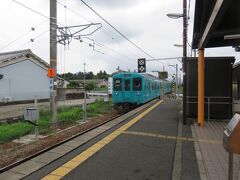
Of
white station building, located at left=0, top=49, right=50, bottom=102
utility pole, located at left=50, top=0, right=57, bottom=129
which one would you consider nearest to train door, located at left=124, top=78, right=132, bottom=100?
utility pole, located at left=50, top=0, right=57, bottom=129

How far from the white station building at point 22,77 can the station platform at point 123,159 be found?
22.0 metres

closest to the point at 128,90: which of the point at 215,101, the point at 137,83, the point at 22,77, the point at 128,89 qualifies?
the point at 128,89

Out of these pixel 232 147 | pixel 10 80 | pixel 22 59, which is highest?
pixel 22 59

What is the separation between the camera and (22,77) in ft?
104

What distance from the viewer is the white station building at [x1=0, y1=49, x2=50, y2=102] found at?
95.4ft

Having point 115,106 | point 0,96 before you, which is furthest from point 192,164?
point 0,96

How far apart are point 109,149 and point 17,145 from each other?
3199 millimetres

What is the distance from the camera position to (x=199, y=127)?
437 inches

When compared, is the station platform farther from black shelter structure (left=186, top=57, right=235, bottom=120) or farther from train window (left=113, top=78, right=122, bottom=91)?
train window (left=113, top=78, right=122, bottom=91)

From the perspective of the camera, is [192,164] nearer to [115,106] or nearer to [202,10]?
[202,10]

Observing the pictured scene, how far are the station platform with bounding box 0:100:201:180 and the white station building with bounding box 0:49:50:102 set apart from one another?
22.0m

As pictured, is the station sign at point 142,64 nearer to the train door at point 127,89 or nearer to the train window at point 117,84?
the train window at point 117,84

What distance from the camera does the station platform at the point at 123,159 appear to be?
5.63 meters

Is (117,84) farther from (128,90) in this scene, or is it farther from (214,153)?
(214,153)
